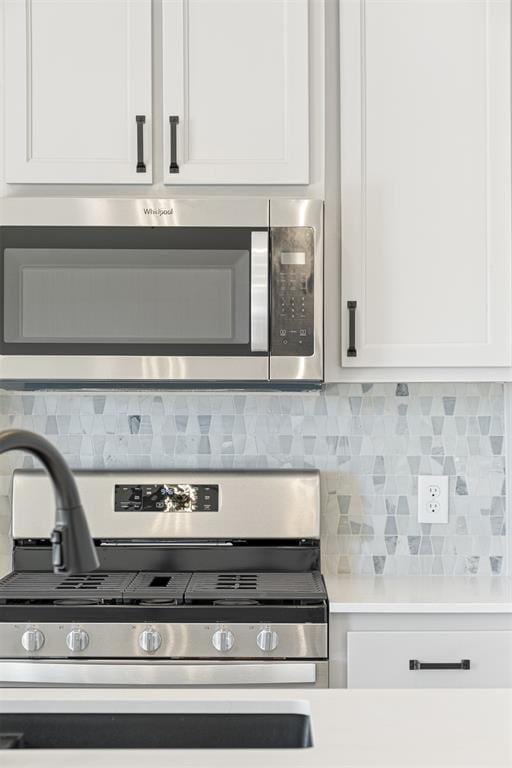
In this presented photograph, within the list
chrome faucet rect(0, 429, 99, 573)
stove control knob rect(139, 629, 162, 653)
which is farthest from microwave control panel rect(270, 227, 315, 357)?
chrome faucet rect(0, 429, 99, 573)

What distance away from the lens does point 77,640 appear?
1.96 metres

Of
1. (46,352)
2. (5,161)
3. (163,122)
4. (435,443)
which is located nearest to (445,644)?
(435,443)

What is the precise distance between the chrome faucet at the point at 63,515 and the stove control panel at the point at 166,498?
1479 millimetres

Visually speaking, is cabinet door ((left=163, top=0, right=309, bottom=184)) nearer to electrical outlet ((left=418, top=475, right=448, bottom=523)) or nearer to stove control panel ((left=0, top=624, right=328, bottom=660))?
electrical outlet ((left=418, top=475, right=448, bottom=523))

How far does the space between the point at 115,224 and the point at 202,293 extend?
10.8 inches

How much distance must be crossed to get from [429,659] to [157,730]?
0.96 m

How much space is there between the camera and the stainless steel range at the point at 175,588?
196cm

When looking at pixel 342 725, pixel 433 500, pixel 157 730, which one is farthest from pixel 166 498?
pixel 342 725

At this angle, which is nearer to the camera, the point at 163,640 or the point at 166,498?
the point at 163,640

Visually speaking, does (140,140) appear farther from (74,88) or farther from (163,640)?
(163,640)

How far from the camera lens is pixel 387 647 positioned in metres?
2.03

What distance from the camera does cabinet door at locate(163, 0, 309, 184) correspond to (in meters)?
2.18

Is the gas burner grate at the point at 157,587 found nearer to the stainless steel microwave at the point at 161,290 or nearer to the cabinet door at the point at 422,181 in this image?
the stainless steel microwave at the point at 161,290

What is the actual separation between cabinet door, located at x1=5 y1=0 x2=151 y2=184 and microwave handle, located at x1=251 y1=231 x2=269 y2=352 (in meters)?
0.34
